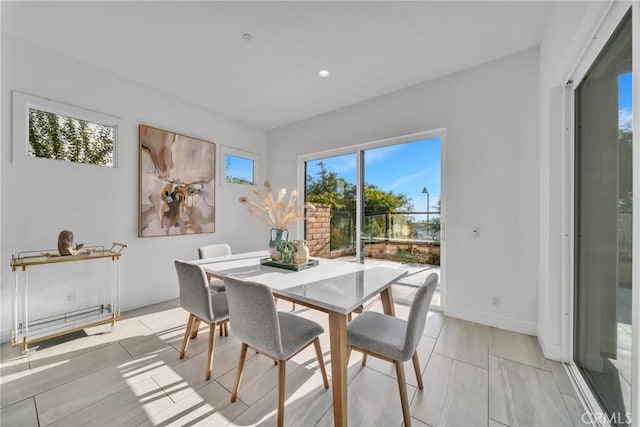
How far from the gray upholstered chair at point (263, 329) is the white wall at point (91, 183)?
88.2 inches

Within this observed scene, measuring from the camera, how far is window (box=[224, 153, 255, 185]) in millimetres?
3934

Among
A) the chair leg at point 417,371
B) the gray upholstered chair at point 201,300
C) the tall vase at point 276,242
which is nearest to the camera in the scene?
the chair leg at point 417,371

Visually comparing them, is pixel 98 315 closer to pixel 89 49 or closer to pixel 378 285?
pixel 89 49

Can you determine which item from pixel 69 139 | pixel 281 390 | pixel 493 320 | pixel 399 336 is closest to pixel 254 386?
pixel 281 390

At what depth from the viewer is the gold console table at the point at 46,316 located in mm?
2031

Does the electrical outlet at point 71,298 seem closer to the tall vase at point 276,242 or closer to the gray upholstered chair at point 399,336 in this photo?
the tall vase at point 276,242

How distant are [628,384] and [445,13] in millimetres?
2493

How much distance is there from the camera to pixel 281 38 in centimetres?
219

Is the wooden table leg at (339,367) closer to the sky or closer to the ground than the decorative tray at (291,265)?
closer to the ground

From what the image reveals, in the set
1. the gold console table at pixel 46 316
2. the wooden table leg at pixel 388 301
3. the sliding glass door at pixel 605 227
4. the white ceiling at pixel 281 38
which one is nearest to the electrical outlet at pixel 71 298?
the gold console table at pixel 46 316

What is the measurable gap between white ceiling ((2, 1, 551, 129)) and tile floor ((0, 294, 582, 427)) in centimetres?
269

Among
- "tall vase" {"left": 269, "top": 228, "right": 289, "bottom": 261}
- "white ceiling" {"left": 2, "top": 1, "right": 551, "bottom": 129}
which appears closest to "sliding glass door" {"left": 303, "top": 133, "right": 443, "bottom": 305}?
"white ceiling" {"left": 2, "top": 1, "right": 551, "bottom": 129}

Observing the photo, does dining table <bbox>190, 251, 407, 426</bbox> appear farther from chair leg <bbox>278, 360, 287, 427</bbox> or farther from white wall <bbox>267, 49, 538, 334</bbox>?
white wall <bbox>267, 49, 538, 334</bbox>

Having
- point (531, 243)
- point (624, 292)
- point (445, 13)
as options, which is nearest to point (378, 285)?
point (624, 292)
